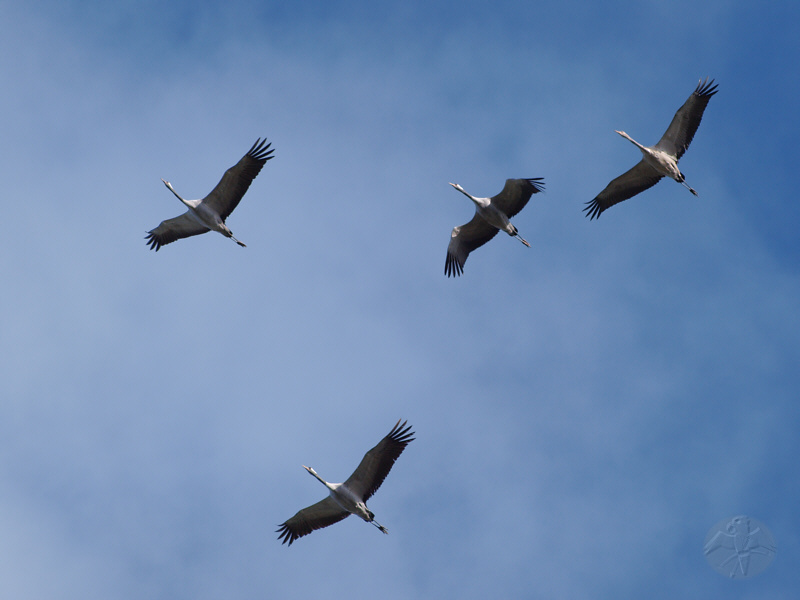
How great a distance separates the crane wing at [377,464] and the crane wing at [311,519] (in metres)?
1.14

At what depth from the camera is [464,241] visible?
32281mm

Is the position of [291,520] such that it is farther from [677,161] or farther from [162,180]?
[677,161]

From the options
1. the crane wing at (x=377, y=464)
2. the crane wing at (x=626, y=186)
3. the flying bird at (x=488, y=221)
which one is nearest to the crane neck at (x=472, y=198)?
the flying bird at (x=488, y=221)

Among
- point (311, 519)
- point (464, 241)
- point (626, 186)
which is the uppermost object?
point (626, 186)

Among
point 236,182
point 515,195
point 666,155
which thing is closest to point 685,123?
point 666,155

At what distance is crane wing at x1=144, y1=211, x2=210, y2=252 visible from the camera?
3159cm

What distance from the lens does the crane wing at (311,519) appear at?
1075 inches

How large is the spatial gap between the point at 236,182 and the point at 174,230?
12.4 ft

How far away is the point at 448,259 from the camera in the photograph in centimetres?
3212

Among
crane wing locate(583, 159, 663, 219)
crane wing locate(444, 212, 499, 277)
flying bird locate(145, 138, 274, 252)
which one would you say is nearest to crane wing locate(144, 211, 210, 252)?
flying bird locate(145, 138, 274, 252)

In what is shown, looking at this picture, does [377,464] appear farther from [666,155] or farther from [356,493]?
[666,155]

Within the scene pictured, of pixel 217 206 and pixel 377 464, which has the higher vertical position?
pixel 217 206

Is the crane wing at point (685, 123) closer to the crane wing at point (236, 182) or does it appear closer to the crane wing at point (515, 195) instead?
the crane wing at point (515, 195)

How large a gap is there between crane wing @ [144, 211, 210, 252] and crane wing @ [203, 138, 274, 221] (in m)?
1.36
